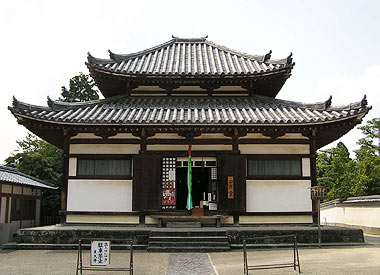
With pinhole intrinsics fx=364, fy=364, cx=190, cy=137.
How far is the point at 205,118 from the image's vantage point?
13469 millimetres

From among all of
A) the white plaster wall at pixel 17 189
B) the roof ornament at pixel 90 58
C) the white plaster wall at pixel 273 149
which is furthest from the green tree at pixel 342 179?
the white plaster wall at pixel 17 189

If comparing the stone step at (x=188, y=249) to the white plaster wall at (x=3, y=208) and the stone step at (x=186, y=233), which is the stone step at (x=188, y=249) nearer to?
the stone step at (x=186, y=233)

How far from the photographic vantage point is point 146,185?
44.2ft

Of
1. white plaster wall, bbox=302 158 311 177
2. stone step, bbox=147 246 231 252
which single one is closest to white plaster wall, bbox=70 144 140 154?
stone step, bbox=147 246 231 252

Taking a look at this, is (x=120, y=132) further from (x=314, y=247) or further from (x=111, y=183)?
(x=314, y=247)

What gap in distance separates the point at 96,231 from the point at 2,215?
6849 millimetres

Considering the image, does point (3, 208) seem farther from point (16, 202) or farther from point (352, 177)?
point (352, 177)

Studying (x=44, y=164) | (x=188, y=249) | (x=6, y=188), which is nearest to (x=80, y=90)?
(x=44, y=164)

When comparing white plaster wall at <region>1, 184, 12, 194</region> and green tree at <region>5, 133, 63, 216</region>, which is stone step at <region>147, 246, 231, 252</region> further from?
green tree at <region>5, 133, 63, 216</region>

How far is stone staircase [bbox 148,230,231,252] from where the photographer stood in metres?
11.4

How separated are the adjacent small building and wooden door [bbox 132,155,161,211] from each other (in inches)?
254

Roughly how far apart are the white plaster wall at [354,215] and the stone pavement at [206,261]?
21.9 feet

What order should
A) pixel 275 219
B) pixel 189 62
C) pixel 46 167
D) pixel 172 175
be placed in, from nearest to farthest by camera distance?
pixel 275 219
pixel 172 175
pixel 189 62
pixel 46 167

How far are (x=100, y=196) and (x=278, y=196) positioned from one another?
6.69m
